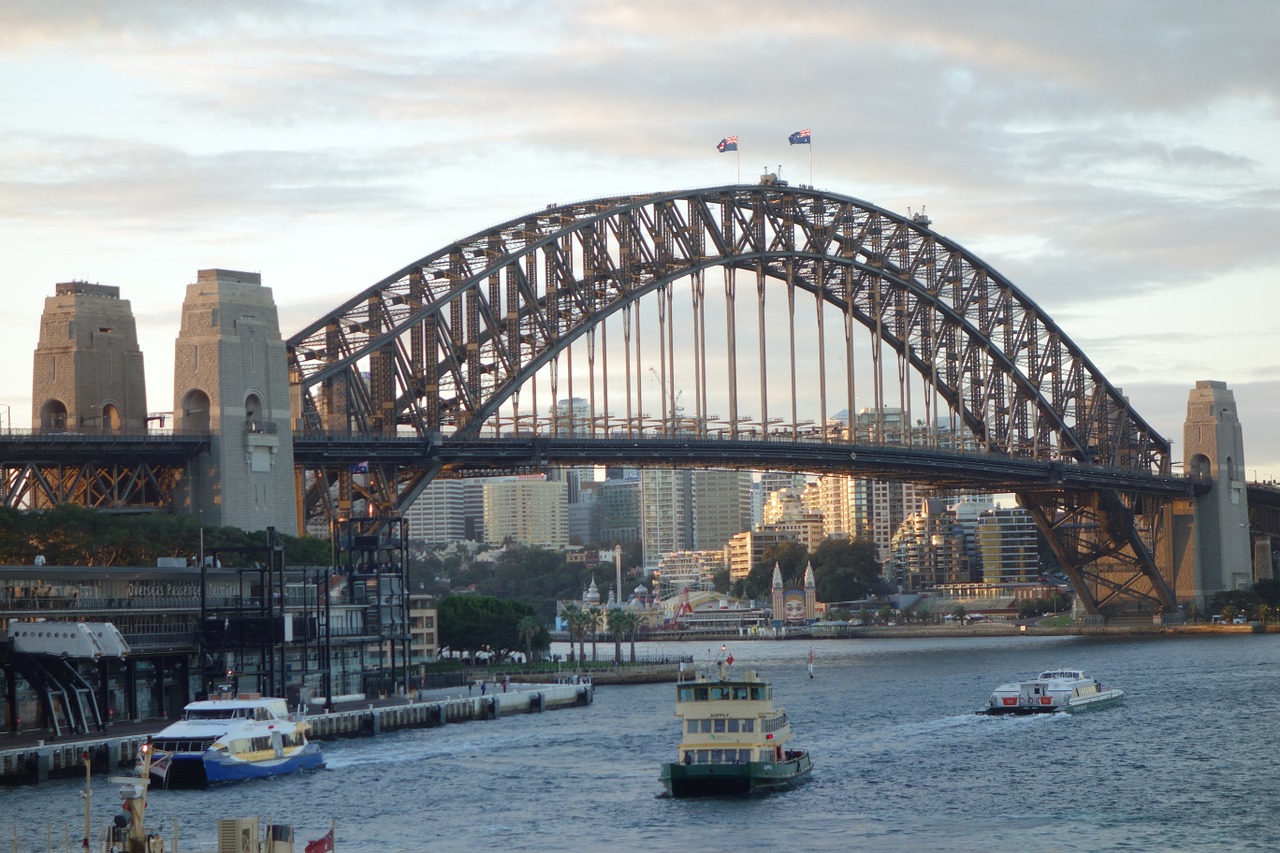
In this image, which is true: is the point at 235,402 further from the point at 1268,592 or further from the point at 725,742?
the point at 1268,592

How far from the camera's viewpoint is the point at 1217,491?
16800 cm

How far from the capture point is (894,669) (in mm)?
127125

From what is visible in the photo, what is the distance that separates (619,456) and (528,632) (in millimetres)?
12243

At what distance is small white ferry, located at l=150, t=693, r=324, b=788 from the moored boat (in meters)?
13.2

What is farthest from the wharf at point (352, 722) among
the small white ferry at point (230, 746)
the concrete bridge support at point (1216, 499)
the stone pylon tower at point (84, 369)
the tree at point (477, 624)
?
the concrete bridge support at point (1216, 499)

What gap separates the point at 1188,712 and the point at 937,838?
1468 inches

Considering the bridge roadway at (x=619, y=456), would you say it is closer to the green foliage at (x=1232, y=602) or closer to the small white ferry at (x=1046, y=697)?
the green foliage at (x=1232, y=602)

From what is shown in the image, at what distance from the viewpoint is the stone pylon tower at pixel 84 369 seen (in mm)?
99750

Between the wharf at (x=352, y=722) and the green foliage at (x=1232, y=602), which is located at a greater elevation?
the green foliage at (x=1232, y=602)

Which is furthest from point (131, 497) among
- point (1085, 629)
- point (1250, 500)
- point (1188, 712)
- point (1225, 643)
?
point (1250, 500)

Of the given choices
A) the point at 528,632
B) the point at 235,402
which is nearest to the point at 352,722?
the point at 235,402

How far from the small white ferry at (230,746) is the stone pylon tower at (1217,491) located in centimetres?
11328

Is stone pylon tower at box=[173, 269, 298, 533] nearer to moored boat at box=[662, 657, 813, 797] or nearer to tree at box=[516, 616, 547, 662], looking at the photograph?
tree at box=[516, 616, 547, 662]

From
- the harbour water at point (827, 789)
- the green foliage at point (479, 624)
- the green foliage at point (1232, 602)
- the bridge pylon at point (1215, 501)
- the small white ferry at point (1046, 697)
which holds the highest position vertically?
the bridge pylon at point (1215, 501)
